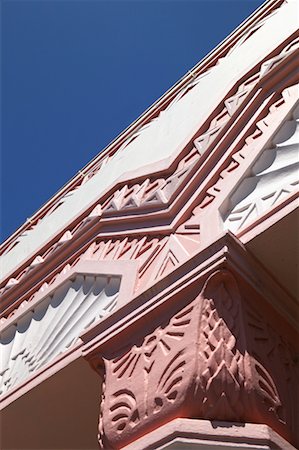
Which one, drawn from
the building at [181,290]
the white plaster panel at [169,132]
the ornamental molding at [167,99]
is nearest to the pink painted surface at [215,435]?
the building at [181,290]

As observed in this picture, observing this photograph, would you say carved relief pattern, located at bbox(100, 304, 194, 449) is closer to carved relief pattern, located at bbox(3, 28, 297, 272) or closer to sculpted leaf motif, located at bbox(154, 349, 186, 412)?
sculpted leaf motif, located at bbox(154, 349, 186, 412)

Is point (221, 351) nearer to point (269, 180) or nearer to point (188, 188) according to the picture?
point (269, 180)

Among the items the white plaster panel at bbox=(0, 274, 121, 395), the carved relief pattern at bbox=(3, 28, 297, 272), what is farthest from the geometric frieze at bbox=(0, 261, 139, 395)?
the carved relief pattern at bbox=(3, 28, 297, 272)

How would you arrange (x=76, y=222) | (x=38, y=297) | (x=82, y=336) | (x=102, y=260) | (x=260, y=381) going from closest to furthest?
(x=260, y=381) < (x=82, y=336) < (x=102, y=260) < (x=38, y=297) < (x=76, y=222)

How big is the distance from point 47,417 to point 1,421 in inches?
8.7

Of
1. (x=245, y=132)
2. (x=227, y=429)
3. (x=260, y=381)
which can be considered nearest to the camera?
(x=227, y=429)

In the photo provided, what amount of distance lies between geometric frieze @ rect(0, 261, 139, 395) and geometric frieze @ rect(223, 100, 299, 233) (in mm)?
522

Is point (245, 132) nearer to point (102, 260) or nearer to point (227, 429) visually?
point (102, 260)

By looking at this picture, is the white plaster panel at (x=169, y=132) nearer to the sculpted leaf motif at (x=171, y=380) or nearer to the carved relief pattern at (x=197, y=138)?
the carved relief pattern at (x=197, y=138)

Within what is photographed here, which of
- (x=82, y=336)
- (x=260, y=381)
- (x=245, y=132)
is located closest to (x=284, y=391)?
(x=260, y=381)

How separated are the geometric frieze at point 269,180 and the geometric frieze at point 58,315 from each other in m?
0.52

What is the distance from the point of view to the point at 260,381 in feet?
7.74

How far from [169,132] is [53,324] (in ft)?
3.85

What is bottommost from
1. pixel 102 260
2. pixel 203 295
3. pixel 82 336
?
pixel 203 295
